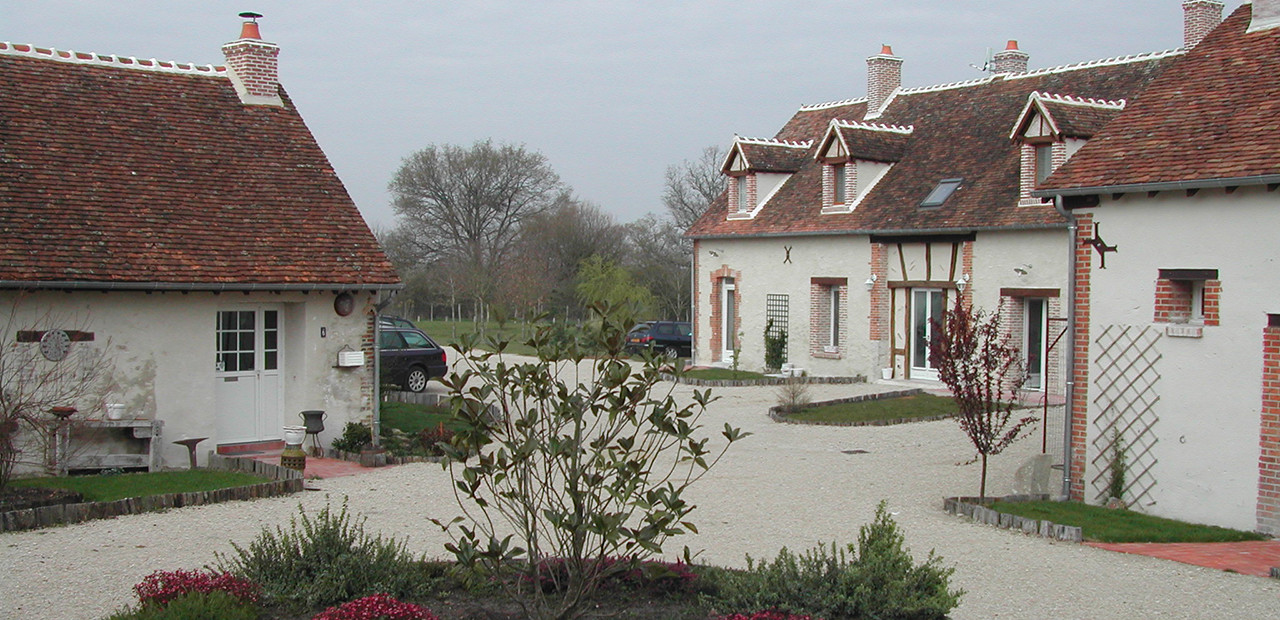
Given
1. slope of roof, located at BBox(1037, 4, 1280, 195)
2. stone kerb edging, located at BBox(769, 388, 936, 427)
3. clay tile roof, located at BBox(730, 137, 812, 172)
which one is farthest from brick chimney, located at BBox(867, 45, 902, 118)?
slope of roof, located at BBox(1037, 4, 1280, 195)

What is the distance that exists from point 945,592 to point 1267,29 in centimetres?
881

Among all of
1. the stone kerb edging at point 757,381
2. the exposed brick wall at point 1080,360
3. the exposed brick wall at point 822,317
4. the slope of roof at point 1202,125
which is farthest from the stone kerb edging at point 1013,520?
the exposed brick wall at point 822,317

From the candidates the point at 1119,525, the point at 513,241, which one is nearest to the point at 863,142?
the point at 1119,525

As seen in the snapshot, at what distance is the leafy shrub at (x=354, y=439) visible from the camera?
14633 millimetres

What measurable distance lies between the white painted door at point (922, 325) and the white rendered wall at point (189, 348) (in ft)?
39.4

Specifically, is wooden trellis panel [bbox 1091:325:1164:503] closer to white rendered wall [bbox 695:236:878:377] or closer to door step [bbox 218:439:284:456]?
door step [bbox 218:439:284:456]

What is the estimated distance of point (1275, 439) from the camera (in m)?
10.1

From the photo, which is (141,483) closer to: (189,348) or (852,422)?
(189,348)

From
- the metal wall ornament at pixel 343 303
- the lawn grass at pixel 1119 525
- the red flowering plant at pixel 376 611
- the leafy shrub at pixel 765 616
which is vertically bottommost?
the lawn grass at pixel 1119 525

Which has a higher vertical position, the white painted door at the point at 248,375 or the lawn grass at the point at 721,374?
the white painted door at the point at 248,375

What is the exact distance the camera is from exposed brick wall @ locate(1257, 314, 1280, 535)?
10039 millimetres

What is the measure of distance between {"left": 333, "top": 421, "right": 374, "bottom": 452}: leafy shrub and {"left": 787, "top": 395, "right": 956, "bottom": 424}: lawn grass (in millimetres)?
7019

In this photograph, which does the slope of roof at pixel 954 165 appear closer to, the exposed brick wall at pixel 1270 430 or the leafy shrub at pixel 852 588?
the exposed brick wall at pixel 1270 430

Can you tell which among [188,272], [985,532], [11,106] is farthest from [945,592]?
[11,106]
